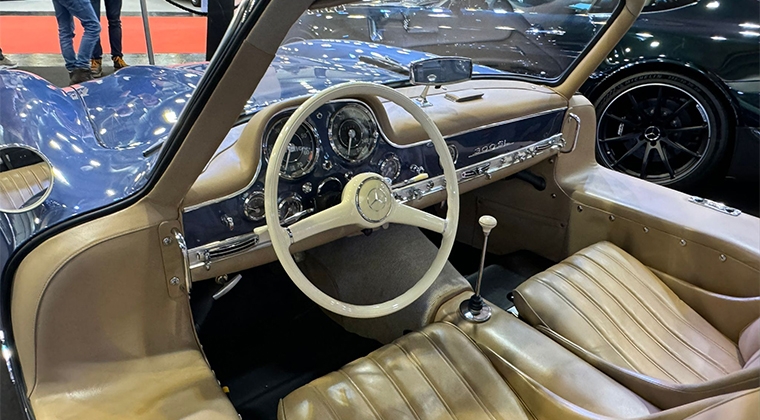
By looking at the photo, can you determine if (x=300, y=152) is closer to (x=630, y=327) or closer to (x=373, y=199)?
(x=373, y=199)

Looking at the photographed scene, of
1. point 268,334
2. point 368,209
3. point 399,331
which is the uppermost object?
point 368,209

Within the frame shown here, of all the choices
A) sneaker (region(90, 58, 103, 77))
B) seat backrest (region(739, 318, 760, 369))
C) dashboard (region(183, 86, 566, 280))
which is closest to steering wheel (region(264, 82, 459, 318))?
dashboard (region(183, 86, 566, 280))

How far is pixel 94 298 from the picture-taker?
1144mm

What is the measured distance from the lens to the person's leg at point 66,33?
14.4ft

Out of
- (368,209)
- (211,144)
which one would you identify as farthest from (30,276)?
(368,209)

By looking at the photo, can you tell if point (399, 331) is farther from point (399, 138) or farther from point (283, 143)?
point (283, 143)

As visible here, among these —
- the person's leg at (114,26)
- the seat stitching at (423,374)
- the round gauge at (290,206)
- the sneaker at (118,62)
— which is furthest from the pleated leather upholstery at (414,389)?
the person's leg at (114,26)

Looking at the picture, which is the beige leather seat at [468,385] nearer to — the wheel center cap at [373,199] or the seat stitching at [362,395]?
the seat stitching at [362,395]

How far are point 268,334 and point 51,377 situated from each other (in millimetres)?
1115

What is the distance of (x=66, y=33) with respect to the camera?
438 centimetres

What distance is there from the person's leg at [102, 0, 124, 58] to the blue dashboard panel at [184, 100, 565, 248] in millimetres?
4320

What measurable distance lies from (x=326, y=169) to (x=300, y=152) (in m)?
0.09

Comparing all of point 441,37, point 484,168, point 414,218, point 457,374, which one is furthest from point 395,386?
point 441,37

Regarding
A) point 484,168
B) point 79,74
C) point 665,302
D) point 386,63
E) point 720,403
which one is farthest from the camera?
point 79,74
